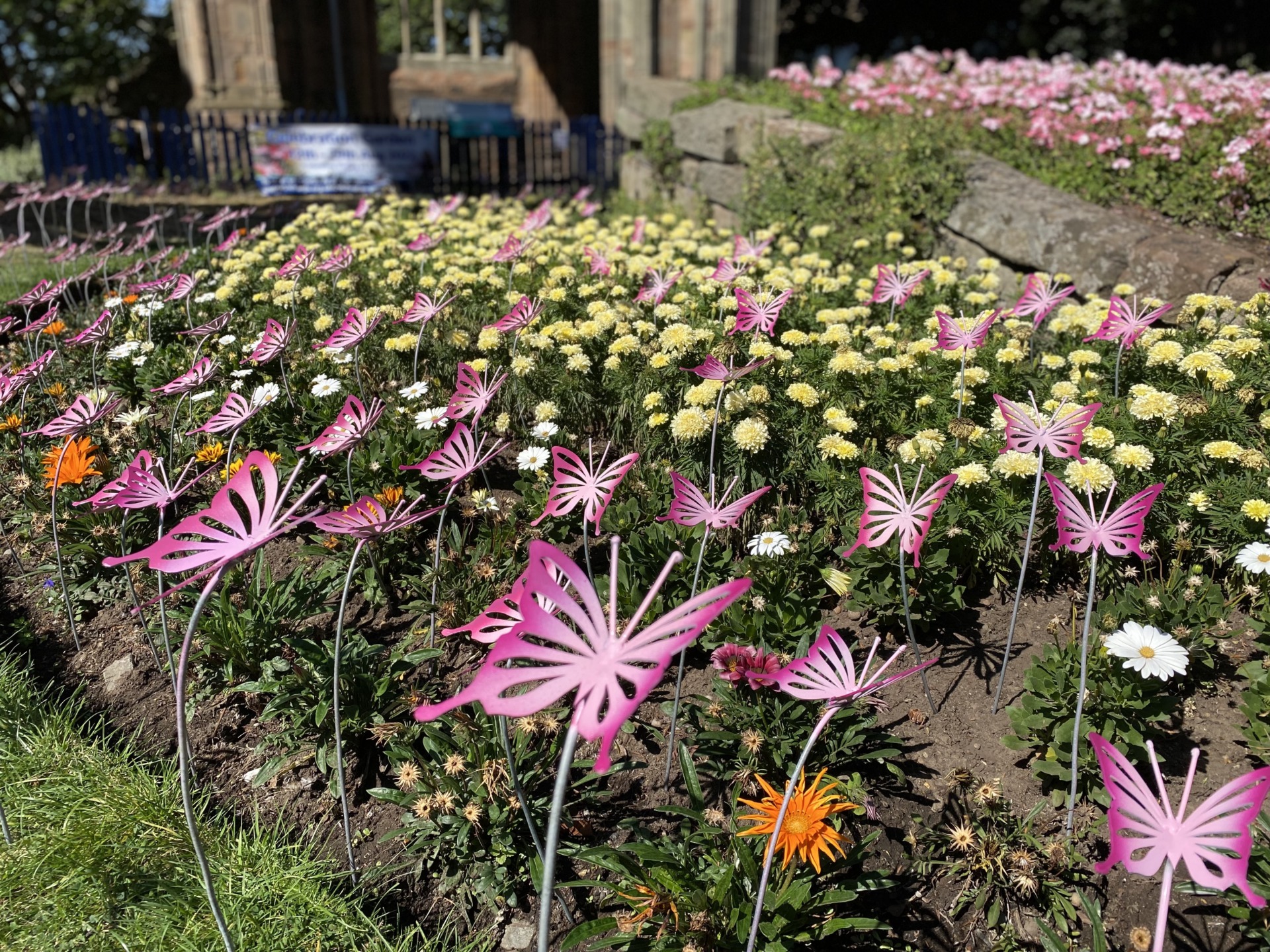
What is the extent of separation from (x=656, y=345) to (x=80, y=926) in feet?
8.78

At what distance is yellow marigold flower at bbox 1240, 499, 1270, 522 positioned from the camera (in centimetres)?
234

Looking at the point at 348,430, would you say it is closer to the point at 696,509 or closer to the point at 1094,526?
the point at 696,509

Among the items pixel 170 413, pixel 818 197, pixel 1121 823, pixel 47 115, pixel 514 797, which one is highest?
pixel 47 115

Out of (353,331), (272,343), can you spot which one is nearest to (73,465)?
(272,343)

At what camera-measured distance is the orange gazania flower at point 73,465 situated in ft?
9.77

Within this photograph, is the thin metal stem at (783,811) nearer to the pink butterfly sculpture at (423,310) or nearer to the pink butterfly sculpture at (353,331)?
the pink butterfly sculpture at (353,331)

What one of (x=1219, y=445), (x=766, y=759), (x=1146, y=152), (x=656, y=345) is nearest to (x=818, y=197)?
(x=1146, y=152)

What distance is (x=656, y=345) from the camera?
3.56 metres

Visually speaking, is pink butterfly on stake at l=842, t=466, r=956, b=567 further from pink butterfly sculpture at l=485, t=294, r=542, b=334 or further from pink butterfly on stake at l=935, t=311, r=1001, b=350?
pink butterfly sculpture at l=485, t=294, r=542, b=334

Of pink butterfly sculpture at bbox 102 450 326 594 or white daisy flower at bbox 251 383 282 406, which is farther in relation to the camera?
white daisy flower at bbox 251 383 282 406

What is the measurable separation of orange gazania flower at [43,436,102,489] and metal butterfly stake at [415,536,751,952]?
2.55m

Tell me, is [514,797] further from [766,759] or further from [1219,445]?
[1219,445]

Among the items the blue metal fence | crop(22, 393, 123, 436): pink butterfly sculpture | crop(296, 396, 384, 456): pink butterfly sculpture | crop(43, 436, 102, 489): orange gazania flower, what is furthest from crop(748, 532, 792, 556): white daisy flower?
the blue metal fence

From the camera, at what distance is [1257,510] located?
7.75 feet
